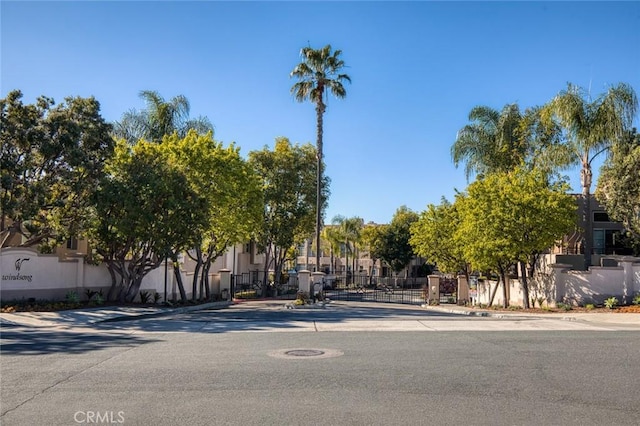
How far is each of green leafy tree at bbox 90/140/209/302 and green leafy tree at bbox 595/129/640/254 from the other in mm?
21242

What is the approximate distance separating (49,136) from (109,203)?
3.80 meters

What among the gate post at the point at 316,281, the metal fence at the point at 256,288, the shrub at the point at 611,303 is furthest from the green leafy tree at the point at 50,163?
the shrub at the point at 611,303

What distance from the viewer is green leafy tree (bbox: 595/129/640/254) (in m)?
28.7

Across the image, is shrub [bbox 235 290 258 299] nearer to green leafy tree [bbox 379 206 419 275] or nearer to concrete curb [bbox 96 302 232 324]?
concrete curb [bbox 96 302 232 324]

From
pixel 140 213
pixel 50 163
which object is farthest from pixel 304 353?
pixel 50 163

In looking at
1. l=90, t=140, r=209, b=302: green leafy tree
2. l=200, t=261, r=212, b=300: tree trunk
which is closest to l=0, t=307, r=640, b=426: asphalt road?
l=90, t=140, r=209, b=302: green leafy tree

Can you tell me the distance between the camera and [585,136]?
2891cm

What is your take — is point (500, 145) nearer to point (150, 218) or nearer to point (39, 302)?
point (150, 218)

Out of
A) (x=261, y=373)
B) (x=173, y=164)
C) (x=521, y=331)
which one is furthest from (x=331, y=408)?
(x=173, y=164)

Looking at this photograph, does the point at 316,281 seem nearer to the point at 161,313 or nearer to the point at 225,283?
the point at 225,283

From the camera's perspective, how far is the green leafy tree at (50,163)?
20.4 m

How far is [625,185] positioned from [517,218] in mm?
6943

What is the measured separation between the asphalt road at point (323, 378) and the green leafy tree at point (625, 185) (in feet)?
55.4

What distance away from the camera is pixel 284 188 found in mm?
44438
